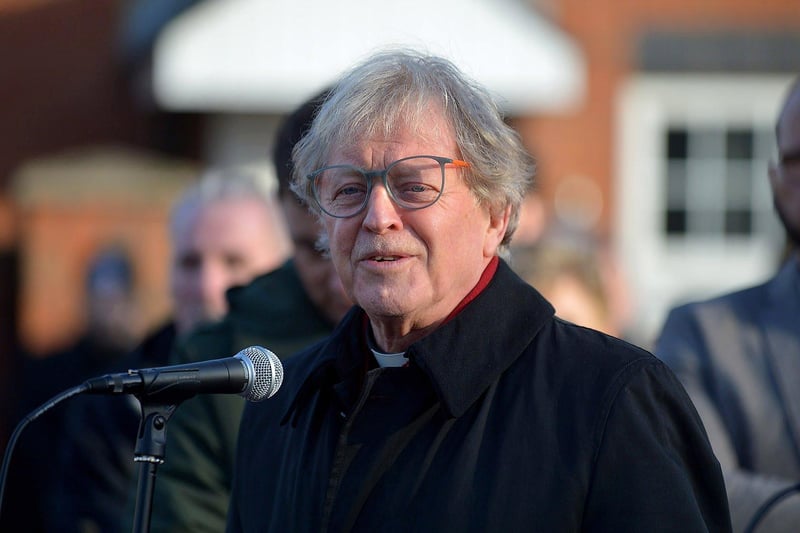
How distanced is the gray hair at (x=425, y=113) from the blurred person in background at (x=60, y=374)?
4446 mm

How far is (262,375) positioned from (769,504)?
1.27 meters

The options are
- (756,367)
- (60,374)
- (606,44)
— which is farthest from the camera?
(606,44)

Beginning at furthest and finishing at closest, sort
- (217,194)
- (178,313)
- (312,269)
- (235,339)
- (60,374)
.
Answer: (60,374)
(217,194)
(178,313)
(312,269)
(235,339)

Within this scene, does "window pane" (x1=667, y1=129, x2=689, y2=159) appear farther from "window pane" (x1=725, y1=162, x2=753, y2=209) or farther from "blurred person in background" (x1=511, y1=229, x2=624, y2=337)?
"blurred person in background" (x1=511, y1=229, x2=624, y2=337)

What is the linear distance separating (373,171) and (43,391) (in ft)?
18.0

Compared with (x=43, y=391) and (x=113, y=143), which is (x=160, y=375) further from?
(x=113, y=143)

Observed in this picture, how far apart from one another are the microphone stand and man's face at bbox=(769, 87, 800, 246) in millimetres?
1835

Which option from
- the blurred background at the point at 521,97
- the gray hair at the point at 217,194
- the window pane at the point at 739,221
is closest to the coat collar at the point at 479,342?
the gray hair at the point at 217,194

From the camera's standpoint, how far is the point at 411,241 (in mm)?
2691

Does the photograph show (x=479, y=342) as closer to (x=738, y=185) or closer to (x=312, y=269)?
(x=312, y=269)

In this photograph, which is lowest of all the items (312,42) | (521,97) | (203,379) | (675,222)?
(675,222)

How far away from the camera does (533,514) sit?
7.97 feet

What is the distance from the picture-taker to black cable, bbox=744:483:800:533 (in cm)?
310

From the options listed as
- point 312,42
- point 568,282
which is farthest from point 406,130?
point 312,42
